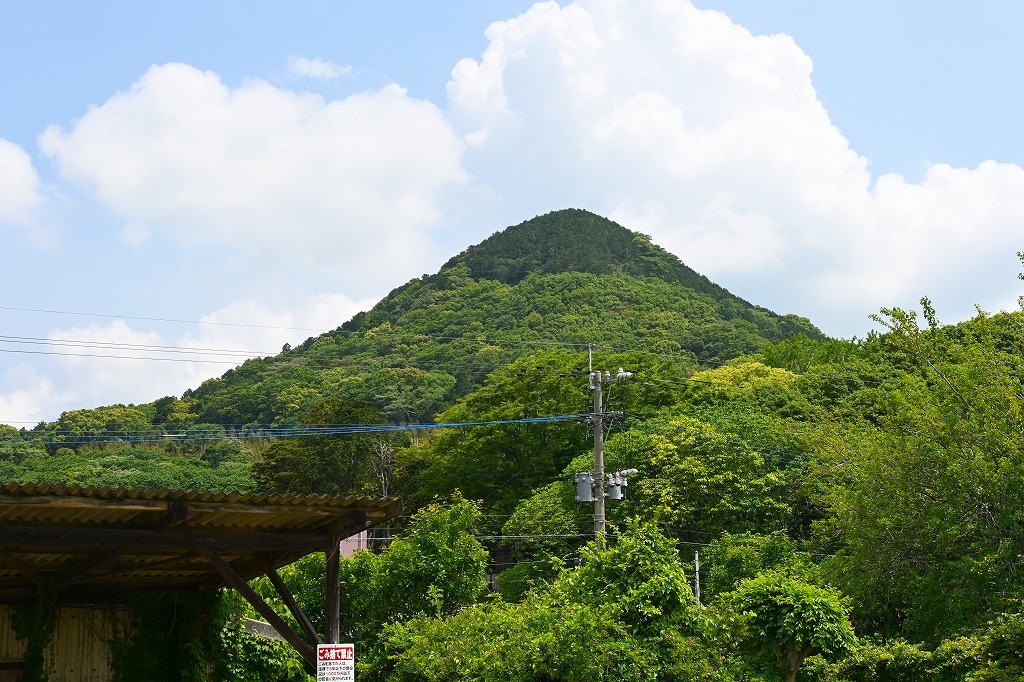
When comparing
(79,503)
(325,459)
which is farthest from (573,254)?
(79,503)

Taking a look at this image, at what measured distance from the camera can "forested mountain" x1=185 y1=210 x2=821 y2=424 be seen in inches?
2968

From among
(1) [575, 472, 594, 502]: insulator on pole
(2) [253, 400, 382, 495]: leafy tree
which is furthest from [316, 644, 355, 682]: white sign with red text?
(2) [253, 400, 382, 495]: leafy tree

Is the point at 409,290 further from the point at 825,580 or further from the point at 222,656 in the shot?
the point at 222,656

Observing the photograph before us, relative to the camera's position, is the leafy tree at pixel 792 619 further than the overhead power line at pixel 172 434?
No

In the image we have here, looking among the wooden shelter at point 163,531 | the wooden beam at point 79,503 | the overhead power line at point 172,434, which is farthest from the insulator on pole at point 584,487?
the overhead power line at point 172,434

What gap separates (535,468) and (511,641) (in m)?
37.4

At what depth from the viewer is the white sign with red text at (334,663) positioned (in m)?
11.2

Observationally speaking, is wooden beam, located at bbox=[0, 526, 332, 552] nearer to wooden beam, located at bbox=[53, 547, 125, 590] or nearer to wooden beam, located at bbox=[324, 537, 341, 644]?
wooden beam, located at bbox=[53, 547, 125, 590]

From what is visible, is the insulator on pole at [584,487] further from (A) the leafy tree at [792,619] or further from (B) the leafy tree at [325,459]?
(B) the leafy tree at [325,459]

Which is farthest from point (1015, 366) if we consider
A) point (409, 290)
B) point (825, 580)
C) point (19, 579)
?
point (409, 290)

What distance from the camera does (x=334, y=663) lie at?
11219mm

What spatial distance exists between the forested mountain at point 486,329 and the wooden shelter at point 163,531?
56.6m

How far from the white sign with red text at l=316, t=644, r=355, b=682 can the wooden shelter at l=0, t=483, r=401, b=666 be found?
0.26 m

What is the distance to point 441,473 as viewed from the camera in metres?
55.4
